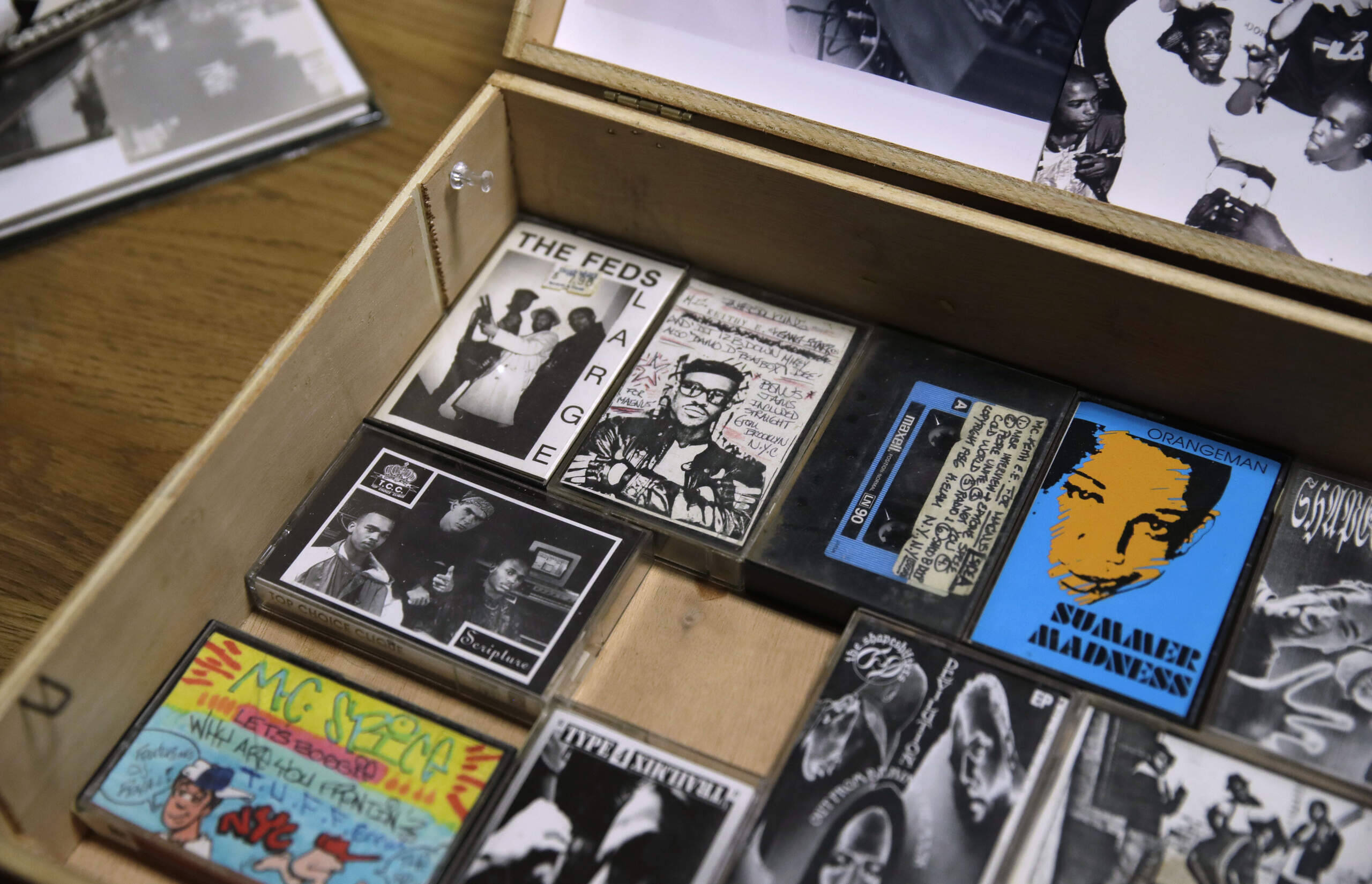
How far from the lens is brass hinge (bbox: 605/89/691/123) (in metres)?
1.41

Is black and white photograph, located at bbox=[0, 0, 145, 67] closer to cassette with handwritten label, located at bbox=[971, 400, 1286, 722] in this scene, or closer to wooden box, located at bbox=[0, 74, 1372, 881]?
wooden box, located at bbox=[0, 74, 1372, 881]

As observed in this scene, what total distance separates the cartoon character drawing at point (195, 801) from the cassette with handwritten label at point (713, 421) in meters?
0.47

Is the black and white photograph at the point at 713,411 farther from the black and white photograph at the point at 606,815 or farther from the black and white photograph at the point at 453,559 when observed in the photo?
the black and white photograph at the point at 606,815

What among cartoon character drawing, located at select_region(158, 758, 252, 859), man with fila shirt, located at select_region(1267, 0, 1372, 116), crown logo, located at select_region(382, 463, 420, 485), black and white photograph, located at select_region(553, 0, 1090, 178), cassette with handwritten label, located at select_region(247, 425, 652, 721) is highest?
man with fila shirt, located at select_region(1267, 0, 1372, 116)

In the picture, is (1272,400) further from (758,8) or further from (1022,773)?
(758,8)

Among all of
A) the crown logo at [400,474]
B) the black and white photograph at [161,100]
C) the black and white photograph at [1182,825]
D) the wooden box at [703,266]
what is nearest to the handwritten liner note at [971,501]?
the wooden box at [703,266]

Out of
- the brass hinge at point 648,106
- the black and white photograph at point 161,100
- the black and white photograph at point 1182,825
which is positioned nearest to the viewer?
the black and white photograph at point 1182,825

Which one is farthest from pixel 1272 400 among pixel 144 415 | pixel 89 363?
pixel 89 363

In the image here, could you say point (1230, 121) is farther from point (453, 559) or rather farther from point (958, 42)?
point (453, 559)

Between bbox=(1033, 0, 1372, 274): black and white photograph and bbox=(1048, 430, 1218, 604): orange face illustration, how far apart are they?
11.0 inches

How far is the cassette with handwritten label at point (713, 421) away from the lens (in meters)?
1.32

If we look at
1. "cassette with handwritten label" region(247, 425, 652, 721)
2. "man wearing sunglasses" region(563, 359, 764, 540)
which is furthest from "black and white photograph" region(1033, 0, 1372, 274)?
"cassette with handwritten label" region(247, 425, 652, 721)

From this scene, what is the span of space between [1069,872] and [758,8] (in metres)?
1.06

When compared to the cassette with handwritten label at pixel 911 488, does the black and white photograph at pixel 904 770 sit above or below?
below
